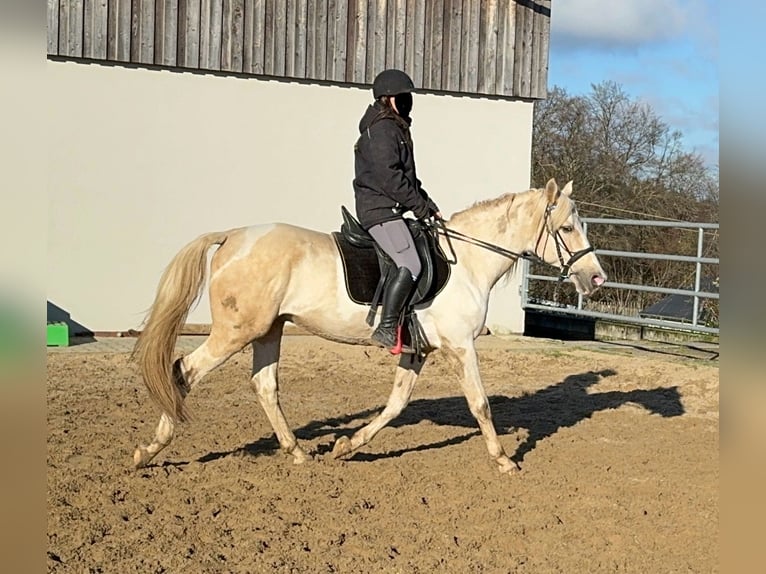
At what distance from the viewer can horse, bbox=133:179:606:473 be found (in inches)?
212

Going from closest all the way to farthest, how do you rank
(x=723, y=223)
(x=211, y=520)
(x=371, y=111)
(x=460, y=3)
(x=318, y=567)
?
(x=723, y=223), (x=318, y=567), (x=211, y=520), (x=371, y=111), (x=460, y=3)

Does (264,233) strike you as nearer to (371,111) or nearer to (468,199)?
(371,111)

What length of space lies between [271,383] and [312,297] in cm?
71

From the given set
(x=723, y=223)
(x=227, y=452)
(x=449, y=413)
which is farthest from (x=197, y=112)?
(x=723, y=223)

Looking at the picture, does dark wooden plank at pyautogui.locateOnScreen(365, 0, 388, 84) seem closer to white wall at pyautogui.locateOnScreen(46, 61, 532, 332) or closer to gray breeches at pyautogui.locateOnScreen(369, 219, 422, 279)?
white wall at pyautogui.locateOnScreen(46, 61, 532, 332)

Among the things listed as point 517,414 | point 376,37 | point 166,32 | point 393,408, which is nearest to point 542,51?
point 376,37

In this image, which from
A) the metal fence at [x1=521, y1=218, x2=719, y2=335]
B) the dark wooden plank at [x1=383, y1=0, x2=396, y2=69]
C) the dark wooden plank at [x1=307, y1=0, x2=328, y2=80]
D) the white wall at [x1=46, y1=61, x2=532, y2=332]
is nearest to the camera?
the metal fence at [x1=521, y1=218, x2=719, y2=335]

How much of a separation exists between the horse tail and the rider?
1.06m

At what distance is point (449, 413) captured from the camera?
7.84 meters

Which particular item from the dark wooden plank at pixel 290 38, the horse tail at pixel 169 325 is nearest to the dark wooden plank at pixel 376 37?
the dark wooden plank at pixel 290 38

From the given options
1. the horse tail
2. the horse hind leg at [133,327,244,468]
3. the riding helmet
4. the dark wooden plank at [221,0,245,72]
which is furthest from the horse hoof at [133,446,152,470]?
the dark wooden plank at [221,0,245,72]

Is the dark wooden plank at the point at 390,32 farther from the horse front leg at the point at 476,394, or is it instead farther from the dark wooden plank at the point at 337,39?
the horse front leg at the point at 476,394

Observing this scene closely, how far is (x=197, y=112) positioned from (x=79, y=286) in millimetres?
2952

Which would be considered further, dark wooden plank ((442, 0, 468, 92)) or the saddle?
dark wooden plank ((442, 0, 468, 92))
